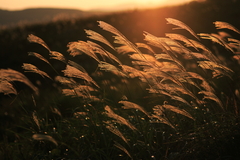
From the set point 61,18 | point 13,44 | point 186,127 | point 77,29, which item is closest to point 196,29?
point 77,29

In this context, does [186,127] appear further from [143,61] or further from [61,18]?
[61,18]

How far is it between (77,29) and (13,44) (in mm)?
4037

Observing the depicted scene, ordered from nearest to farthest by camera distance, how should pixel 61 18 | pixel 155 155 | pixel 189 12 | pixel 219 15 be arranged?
1. pixel 155 155
2. pixel 219 15
3. pixel 189 12
4. pixel 61 18

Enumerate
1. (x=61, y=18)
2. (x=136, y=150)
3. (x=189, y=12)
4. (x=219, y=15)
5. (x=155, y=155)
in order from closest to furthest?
(x=155, y=155)
(x=136, y=150)
(x=219, y=15)
(x=189, y=12)
(x=61, y=18)

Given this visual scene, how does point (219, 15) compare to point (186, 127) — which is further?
point (219, 15)

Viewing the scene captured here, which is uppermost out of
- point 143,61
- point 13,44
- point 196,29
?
point 143,61

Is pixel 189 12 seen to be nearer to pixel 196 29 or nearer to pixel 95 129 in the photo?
pixel 196 29

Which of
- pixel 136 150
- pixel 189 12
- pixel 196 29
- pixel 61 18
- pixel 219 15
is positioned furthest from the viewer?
pixel 61 18

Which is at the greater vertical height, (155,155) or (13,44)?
(155,155)

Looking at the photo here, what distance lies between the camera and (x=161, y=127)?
125 inches

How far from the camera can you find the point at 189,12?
55.0 ft

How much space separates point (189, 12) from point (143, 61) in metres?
15.2

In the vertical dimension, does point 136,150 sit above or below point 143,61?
below

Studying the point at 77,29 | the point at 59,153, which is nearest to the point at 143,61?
the point at 59,153
